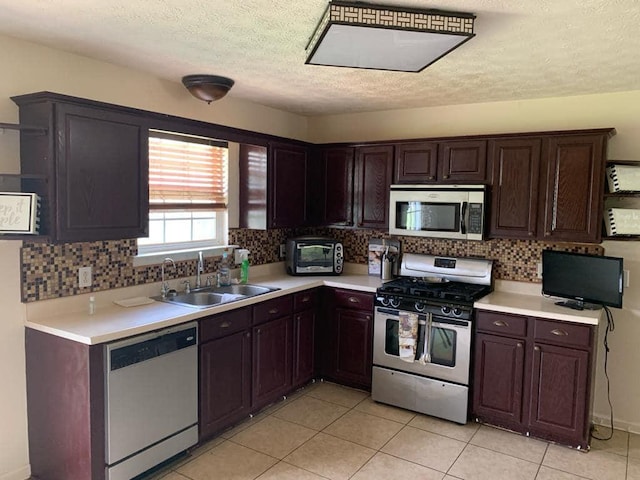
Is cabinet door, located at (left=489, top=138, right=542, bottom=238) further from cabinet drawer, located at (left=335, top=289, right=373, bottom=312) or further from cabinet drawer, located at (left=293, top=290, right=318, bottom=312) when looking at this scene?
cabinet drawer, located at (left=293, top=290, right=318, bottom=312)

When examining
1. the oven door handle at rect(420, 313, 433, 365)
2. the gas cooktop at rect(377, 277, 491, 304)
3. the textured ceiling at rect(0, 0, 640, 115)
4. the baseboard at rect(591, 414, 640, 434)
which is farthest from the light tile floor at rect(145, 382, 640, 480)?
the textured ceiling at rect(0, 0, 640, 115)

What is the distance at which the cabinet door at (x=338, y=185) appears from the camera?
169 inches

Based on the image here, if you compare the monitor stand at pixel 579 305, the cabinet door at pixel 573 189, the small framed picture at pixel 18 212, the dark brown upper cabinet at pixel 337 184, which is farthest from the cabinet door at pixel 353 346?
the small framed picture at pixel 18 212

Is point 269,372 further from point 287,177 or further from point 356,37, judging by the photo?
point 356,37

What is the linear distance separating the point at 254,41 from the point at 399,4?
823 millimetres

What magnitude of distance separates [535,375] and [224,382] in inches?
80.6

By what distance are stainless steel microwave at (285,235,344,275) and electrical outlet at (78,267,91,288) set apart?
5.79 feet

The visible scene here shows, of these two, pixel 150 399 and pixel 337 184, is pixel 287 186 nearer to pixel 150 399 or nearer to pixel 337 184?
pixel 337 184

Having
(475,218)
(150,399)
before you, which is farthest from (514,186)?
(150,399)

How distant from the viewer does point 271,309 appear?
3557 mm

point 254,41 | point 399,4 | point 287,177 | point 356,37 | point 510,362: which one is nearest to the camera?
point 399,4

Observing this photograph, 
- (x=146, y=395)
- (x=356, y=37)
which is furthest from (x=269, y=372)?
(x=356, y=37)

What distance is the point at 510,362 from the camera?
11.0 ft

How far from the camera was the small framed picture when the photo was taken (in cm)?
238
